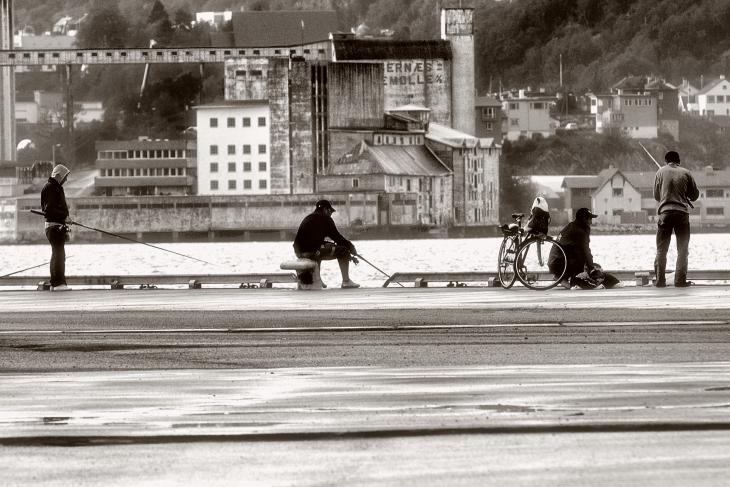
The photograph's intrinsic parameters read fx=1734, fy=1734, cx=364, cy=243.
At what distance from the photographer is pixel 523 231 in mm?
20156

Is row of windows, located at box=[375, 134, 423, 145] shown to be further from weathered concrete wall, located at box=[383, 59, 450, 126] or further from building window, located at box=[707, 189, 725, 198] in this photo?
building window, located at box=[707, 189, 725, 198]

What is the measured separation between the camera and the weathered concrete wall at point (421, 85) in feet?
475

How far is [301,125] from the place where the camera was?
134375mm

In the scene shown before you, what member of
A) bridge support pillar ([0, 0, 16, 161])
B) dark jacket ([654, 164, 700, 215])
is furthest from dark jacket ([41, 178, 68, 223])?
bridge support pillar ([0, 0, 16, 161])

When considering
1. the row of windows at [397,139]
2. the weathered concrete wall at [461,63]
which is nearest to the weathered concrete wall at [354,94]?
the row of windows at [397,139]

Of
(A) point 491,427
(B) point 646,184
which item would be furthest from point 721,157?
(A) point 491,427

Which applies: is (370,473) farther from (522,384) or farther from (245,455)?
(522,384)

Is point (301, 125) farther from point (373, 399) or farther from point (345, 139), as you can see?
point (373, 399)

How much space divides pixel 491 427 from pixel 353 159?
126425 mm

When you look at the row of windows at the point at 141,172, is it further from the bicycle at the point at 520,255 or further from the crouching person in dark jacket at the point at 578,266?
the crouching person in dark jacket at the point at 578,266

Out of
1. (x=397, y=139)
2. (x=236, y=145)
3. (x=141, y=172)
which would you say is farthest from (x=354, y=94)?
(x=141, y=172)

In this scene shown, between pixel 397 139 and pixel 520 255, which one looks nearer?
pixel 520 255

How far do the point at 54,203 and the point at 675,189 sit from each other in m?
7.90

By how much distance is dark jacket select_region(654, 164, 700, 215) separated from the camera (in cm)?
1939
